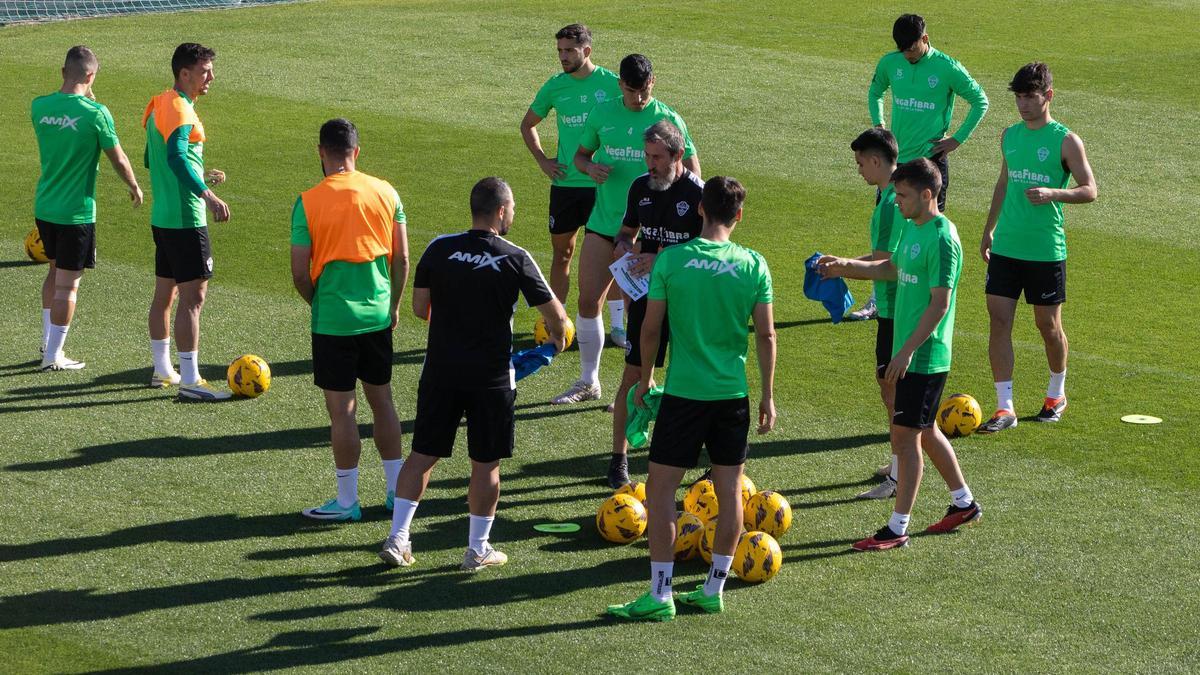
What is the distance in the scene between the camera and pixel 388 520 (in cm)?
904

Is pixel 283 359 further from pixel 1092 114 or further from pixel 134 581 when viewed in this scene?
pixel 1092 114

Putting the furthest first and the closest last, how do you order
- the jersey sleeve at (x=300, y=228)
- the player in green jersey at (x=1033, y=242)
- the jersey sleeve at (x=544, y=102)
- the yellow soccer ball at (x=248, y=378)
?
the jersey sleeve at (x=544, y=102)
the yellow soccer ball at (x=248, y=378)
the player in green jersey at (x=1033, y=242)
the jersey sleeve at (x=300, y=228)

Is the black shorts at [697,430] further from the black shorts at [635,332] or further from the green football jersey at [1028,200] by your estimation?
the green football jersey at [1028,200]

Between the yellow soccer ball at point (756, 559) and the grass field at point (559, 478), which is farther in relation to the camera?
the yellow soccer ball at point (756, 559)

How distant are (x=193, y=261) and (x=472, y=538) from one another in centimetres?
401

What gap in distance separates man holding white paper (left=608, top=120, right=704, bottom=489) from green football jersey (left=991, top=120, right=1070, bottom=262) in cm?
267

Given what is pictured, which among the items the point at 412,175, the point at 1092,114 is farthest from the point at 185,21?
the point at 1092,114

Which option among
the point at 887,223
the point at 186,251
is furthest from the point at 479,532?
the point at 186,251

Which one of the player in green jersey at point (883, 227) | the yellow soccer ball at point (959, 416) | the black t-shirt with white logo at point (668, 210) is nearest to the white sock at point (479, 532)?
the black t-shirt with white logo at point (668, 210)

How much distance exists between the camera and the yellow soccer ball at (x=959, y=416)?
10.5m

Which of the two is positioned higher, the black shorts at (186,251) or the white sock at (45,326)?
the black shorts at (186,251)

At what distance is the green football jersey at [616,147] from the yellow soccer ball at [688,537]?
10.1 ft

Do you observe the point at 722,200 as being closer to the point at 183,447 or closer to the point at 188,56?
the point at 183,447

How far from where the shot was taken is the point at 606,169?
35.9ft
